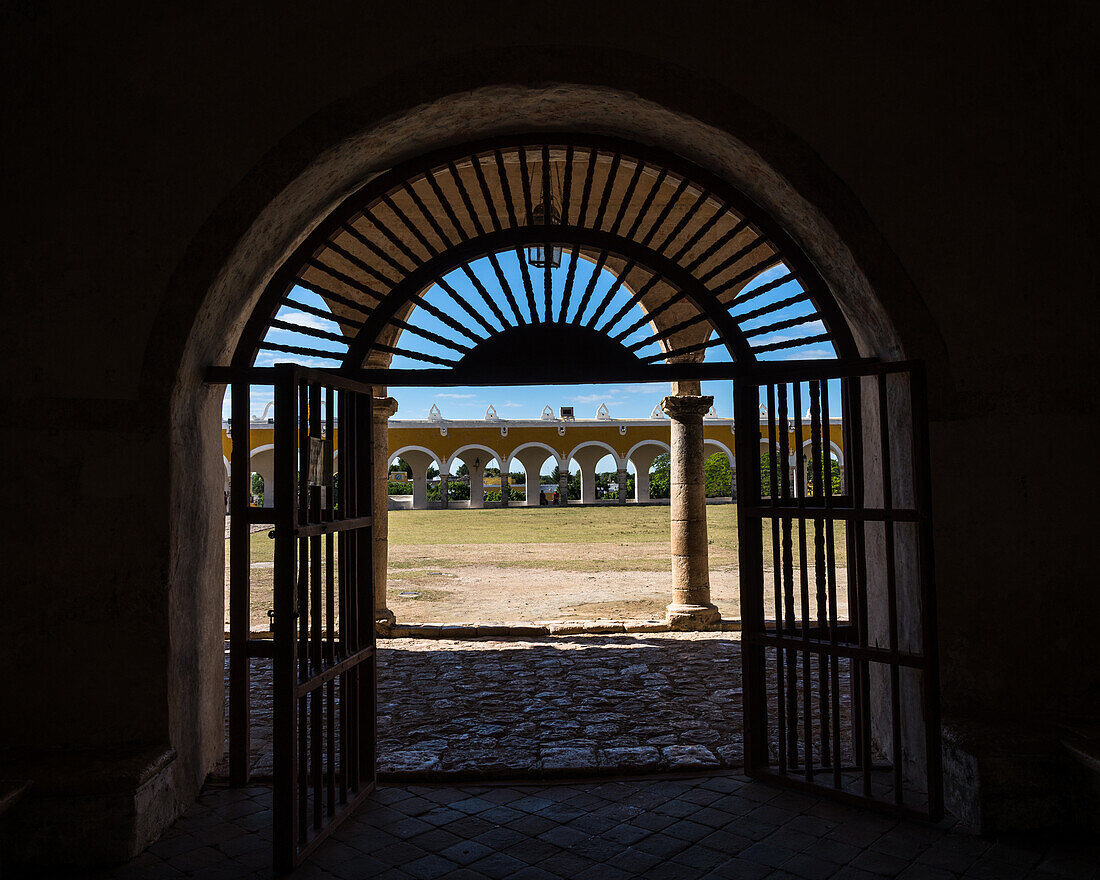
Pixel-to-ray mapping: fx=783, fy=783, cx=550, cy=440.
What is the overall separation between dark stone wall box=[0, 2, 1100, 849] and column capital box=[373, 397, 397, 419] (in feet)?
14.6

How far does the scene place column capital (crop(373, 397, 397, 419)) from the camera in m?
8.09

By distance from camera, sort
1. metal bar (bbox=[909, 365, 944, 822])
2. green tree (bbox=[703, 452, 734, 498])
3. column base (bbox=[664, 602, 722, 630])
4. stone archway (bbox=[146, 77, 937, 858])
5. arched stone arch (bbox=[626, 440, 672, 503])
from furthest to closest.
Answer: green tree (bbox=[703, 452, 734, 498]) < arched stone arch (bbox=[626, 440, 672, 503]) < column base (bbox=[664, 602, 722, 630]) < stone archway (bbox=[146, 77, 937, 858]) < metal bar (bbox=[909, 365, 944, 822])

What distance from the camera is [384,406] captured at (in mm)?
8148

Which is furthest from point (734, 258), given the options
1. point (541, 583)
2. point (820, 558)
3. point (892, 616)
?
point (541, 583)

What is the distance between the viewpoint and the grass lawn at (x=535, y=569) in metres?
9.24

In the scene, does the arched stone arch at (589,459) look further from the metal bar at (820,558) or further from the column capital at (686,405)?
the metal bar at (820,558)

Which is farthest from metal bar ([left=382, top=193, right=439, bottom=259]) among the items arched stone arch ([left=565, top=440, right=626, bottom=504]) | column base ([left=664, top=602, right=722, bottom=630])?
arched stone arch ([left=565, top=440, right=626, bottom=504])

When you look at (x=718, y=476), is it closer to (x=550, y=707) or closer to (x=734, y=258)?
(x=550, y=707)

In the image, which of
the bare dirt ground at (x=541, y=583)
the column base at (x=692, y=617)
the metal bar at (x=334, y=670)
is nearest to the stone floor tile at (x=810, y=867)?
the metal bar at (x=334, y=670)

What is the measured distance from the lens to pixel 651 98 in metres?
3.53

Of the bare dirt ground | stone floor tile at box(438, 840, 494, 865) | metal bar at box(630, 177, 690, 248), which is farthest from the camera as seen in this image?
the bare dirt ground

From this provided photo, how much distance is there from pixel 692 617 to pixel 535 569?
5044 mm

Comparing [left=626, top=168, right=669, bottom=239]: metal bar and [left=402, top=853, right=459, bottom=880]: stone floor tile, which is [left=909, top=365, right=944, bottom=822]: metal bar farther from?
[left=402, top=853, right=459, bottom=880]: stone floor tile

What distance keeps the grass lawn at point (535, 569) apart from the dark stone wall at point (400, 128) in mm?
5265
